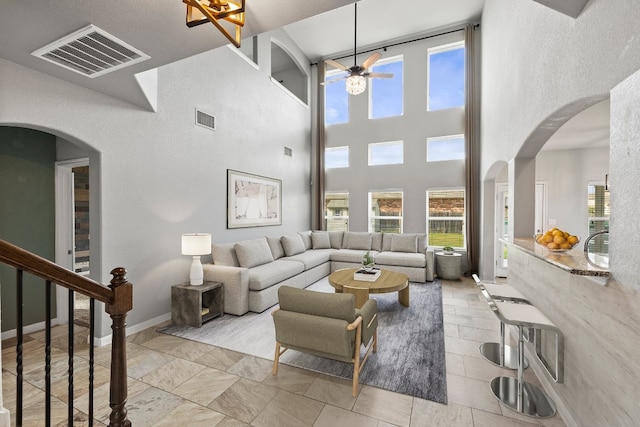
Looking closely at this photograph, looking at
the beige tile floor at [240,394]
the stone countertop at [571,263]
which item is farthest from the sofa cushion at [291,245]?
the stone countertop at [571,263]

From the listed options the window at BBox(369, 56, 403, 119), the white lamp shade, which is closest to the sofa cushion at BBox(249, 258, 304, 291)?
the white lamp shade

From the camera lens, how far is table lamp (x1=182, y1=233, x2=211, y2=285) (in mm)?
3550

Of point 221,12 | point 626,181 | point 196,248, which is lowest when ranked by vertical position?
point 196,248

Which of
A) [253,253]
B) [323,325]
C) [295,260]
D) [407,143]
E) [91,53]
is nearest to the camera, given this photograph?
[323,325]

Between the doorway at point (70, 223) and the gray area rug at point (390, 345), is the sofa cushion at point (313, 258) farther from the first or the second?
the doorway at point (70, 223)

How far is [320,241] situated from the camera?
22.0ft

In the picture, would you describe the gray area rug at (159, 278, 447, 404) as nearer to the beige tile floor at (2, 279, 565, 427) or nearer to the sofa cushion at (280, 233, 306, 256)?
the beige tile floor at (2, 279, 565, 427)

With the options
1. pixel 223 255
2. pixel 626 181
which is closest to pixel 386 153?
pixel 223 255

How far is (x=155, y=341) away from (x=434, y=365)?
2.93 meters

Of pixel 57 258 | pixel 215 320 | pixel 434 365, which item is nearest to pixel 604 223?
pixel 434 365

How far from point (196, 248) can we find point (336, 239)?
383cm

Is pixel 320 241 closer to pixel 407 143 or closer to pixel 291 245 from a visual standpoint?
pixel 291 245

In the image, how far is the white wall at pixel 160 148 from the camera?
2.73 metres

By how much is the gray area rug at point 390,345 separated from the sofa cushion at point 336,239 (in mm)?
2508
